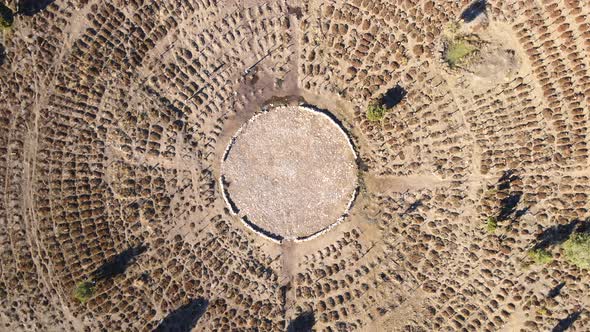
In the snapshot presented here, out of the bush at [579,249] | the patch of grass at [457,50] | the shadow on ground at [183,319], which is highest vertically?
Answer: the patch of grass at [457,50]

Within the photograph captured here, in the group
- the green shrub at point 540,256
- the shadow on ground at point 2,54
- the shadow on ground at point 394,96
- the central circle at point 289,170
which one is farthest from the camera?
the central circle at point 289,170

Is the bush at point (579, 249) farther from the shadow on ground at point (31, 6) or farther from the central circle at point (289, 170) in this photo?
the shadow on ground at point (31, 6)

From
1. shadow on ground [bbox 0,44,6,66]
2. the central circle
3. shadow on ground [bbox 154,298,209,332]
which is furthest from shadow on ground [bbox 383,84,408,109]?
shadow on ground [bbox 0,44,6,66]

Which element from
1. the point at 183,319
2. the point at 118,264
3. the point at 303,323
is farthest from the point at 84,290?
the point at 303,323

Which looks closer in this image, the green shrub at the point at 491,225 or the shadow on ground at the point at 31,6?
the green shrub at the point at 491,225

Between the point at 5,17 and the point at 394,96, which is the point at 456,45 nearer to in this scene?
the point at 394,96

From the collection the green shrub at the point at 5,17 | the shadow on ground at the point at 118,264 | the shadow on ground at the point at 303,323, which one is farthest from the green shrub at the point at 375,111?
the green shrub at the point at 5,17
